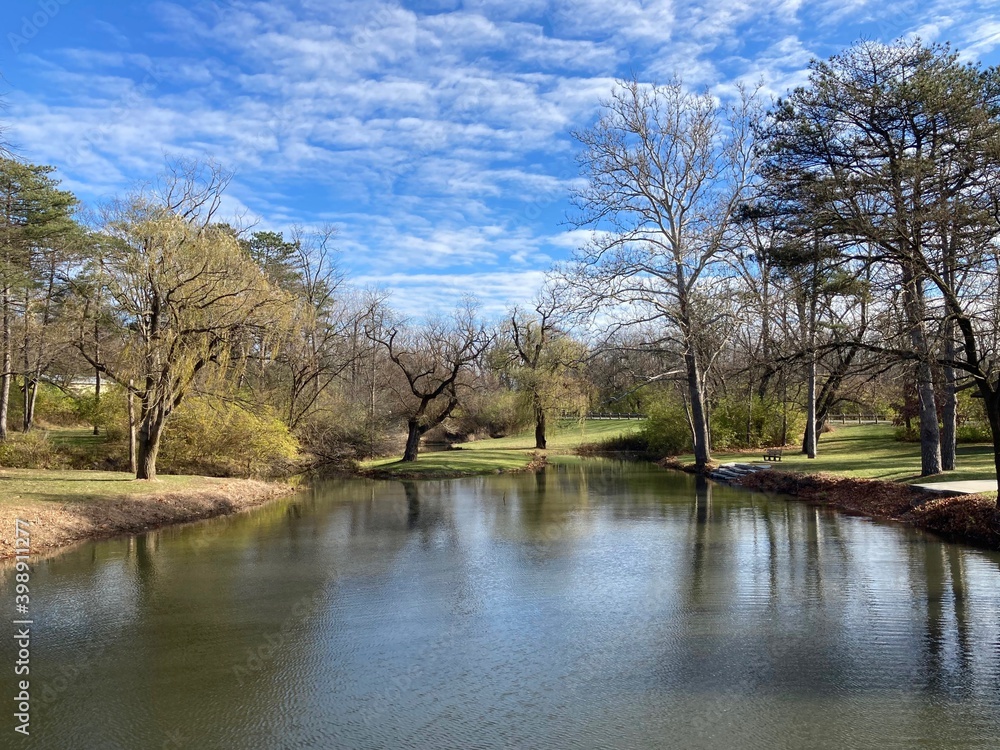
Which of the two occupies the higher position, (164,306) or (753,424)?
(164,306)

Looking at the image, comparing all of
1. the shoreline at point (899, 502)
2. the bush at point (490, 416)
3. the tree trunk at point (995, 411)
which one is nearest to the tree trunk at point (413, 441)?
the bush at point (490, 416)

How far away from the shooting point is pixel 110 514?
49.5 ft

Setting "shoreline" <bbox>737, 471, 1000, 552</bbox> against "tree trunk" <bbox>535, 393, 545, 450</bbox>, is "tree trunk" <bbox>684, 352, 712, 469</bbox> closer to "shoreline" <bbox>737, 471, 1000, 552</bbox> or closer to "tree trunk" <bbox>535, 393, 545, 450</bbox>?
"shoreline" <bbox>737, 471, 1000, 552</bbox>

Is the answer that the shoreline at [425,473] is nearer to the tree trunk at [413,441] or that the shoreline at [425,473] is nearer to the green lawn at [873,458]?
the tree trunk at [413,441]

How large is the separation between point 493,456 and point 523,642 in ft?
87.6

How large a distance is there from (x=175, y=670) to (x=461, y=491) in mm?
16747

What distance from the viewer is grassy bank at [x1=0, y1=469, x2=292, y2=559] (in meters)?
13.4

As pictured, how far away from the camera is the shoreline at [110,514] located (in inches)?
512

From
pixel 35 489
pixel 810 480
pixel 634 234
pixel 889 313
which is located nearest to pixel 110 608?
pixel 35 489

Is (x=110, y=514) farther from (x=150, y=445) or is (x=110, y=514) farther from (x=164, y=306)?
(x=164, y=306)

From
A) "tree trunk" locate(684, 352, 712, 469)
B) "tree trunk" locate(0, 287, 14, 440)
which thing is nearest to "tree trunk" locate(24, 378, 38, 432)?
"tree trunk" locate(0, 287, 14, 440)

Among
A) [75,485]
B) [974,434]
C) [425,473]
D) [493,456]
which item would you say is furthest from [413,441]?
[974,434]

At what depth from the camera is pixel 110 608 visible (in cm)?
905

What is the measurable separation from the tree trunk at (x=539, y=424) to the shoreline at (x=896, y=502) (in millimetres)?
15709
